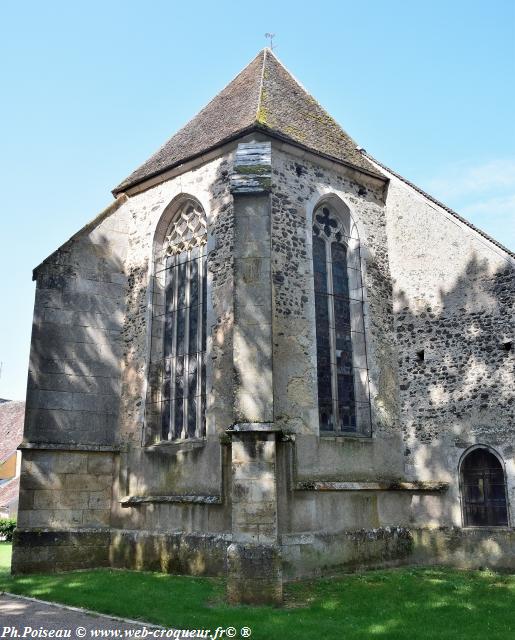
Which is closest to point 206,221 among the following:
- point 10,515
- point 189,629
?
point 189,629

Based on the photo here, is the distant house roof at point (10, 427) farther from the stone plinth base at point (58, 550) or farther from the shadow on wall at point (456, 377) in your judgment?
the shadow on wall at point (456, 377)

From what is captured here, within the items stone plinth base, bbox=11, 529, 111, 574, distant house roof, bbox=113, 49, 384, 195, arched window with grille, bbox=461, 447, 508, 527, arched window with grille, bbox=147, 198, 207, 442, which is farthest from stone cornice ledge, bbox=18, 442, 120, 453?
arched window with grille, bbox=461, 447, 508, 527

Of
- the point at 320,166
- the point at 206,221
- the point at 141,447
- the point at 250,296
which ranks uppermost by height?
the point at 320,166

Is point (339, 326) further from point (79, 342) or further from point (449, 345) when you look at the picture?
point (79, 342)

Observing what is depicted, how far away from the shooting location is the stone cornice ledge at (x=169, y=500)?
10172mm

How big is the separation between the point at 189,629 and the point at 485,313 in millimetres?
7982

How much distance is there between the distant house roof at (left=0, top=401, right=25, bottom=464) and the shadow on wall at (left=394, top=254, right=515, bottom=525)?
21740 mm

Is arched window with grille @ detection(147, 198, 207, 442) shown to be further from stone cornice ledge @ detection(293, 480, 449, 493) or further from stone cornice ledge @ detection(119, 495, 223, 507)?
stone cornice ledge @ detection(293, 480, 449, 493)

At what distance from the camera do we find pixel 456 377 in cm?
1184

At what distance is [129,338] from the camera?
12.9 metres

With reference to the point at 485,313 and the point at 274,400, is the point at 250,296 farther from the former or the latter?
the point at 485,313

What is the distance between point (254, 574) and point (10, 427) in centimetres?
2666

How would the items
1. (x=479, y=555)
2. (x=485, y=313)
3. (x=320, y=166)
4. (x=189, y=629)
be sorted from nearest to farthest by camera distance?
(x=189, y=629) < (x=479, y=555) < (x=485, y=313) < (x=320, y=166)

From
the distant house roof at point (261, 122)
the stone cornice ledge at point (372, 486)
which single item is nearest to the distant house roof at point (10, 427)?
the distant house roof at point (261, 122)
